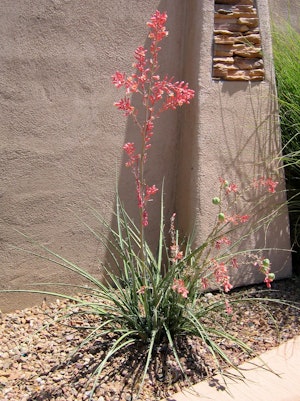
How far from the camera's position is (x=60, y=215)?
3.37 metres

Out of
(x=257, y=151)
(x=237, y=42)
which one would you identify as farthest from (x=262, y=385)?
(x=237, y=42)

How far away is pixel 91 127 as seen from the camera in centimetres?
338

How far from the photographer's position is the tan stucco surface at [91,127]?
317 cm

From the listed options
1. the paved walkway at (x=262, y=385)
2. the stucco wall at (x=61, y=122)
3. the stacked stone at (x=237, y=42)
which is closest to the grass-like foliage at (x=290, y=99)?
the stacked stone at (x=237, y=42)

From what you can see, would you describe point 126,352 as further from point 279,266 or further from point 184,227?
point 279,266

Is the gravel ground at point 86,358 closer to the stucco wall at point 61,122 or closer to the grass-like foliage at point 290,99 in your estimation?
the stucco wall at point 61,122

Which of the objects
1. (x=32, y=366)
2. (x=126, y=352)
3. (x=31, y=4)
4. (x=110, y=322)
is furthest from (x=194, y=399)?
(x=31, y=4)

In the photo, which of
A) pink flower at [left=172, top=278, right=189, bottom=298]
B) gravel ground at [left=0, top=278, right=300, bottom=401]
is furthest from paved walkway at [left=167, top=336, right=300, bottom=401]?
pink flower at [left=172, top=278, right=189, bottom=298]

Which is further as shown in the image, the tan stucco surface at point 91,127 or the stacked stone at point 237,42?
the stacked stone at point 237,42

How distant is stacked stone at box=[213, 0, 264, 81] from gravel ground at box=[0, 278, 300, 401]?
1452mm

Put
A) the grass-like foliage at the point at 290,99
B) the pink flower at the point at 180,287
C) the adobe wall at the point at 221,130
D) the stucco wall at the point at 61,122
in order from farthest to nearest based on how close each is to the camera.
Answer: the grass-like foliage at the point at 290,99
the adobe wall at the point at 221,130
the stucco wall at the point at 61,122
the pink flower at the point at 180,287

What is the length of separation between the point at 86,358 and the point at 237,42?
2160mm

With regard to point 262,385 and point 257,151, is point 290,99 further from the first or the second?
point 262,385

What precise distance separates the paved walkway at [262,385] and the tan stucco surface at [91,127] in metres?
0.87
